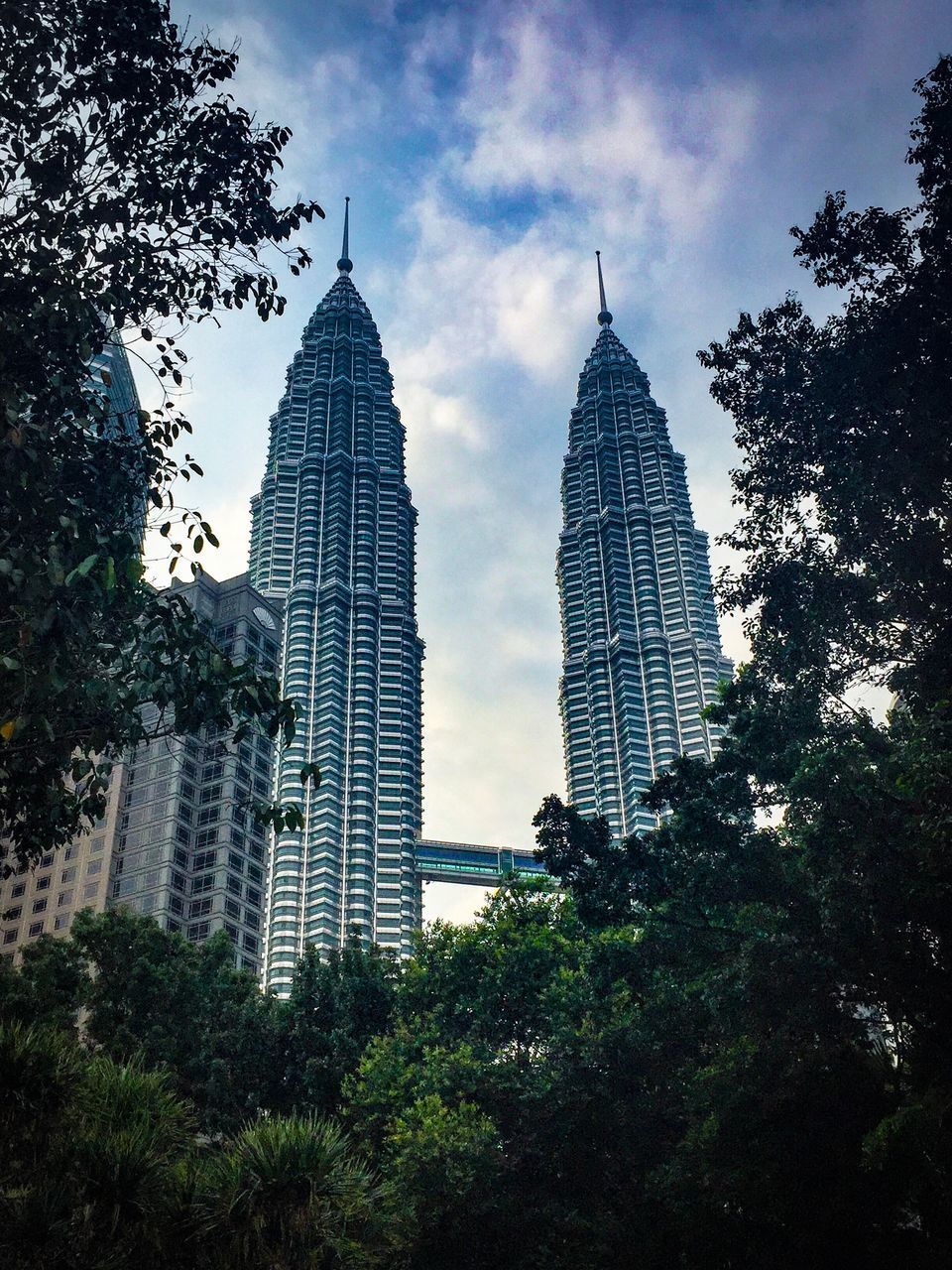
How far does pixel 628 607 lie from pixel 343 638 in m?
41.0

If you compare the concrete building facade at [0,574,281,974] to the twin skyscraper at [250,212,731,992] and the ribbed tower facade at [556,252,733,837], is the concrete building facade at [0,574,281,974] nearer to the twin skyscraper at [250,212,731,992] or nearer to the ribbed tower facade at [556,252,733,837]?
the twin skyscraper at [250,212,731,992]

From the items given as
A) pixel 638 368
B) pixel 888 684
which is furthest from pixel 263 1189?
pixel 638 368

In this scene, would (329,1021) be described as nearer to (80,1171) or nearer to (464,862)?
(80,1171)

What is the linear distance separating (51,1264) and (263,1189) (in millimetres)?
2217

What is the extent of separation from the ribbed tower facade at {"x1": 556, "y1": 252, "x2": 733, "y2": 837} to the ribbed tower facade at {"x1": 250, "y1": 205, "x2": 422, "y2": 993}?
24253 mm

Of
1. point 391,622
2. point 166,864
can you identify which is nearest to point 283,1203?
point 166,864

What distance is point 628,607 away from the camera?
15100 centimetres

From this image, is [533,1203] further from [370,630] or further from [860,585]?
[370,630]

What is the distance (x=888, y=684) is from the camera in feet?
59.1

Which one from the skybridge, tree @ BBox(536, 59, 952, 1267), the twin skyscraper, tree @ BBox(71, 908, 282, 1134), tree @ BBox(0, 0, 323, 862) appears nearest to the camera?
tree @ BBox(0, 0, 323, 862)

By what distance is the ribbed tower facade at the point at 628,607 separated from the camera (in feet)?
460

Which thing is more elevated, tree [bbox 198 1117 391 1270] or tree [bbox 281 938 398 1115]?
tree [bbox 281 938 398 1115]

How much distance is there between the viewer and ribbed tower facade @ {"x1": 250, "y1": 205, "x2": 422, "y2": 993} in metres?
128

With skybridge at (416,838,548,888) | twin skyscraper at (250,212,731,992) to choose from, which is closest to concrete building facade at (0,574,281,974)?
twin skyscraper at (250,212,731,992)
